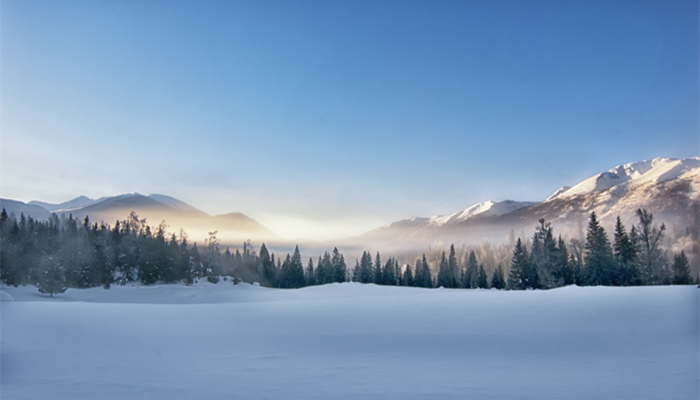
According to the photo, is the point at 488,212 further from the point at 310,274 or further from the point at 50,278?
the point at 50,278

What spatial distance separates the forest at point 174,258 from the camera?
26.4 meters

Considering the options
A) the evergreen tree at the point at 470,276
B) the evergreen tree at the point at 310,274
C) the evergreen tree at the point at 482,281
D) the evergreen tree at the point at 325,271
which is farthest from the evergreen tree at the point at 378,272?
the evergreen tree at the point at 482,281

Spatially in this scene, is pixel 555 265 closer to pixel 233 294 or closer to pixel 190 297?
pixel 233 294

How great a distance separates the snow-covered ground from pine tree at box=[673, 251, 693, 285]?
57.3 ft

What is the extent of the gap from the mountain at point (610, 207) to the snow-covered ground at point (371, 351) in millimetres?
19629

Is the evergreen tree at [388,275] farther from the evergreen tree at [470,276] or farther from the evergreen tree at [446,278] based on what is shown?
the evergreen tree at [470,276]

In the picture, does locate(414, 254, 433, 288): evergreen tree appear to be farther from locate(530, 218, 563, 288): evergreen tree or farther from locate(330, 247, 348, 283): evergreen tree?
locate(530, 218, 563, 288): evergreen tree

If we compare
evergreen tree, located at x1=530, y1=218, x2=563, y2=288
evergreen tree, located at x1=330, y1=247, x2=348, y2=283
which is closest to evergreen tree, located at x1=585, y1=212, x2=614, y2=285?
evergreen tree, located at x1=530, y1=218, x2=563, y2=288

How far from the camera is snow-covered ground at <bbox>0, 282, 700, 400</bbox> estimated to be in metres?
5.20

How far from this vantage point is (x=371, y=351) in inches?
281

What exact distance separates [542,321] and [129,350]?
31.4 feet

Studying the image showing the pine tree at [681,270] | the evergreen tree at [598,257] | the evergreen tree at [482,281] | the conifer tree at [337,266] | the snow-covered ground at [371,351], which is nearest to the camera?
the snow-covered ground at [371,351]

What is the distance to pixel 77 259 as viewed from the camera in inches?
1204

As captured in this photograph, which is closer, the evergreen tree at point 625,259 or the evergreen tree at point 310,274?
the evergreen tree at point 625,259
